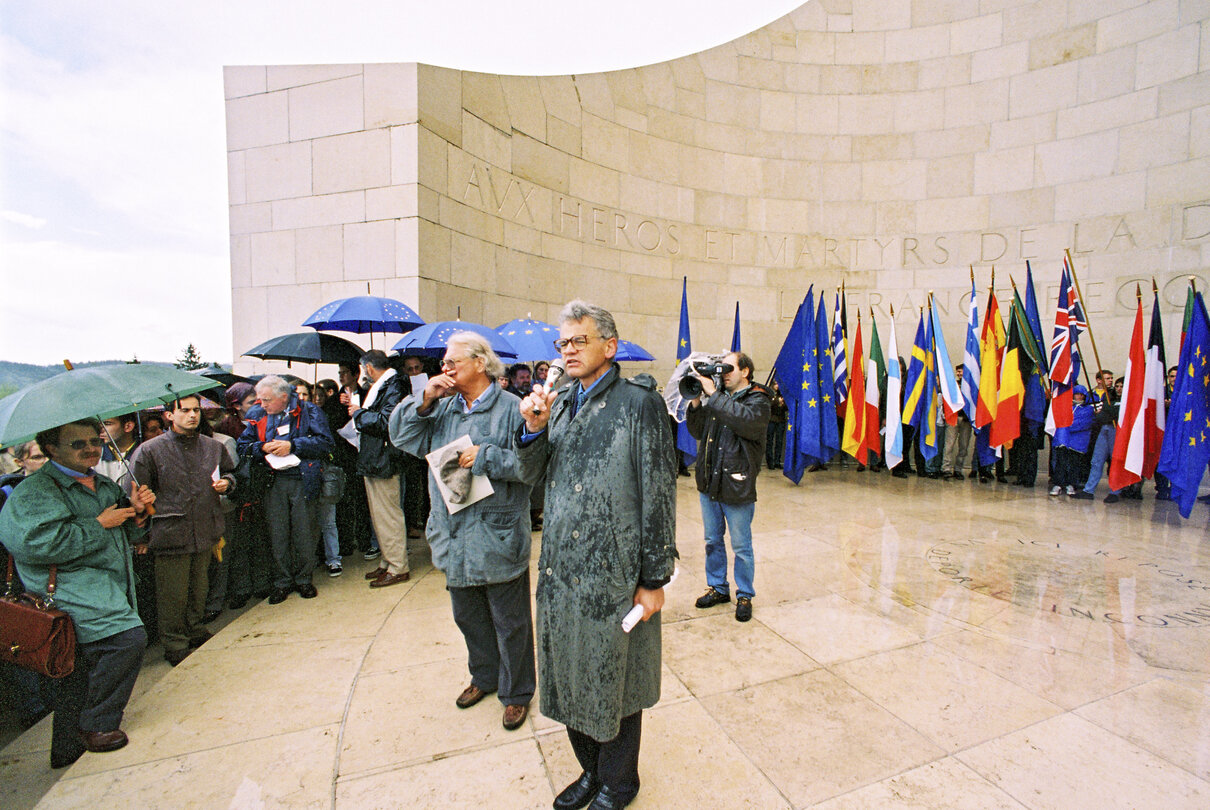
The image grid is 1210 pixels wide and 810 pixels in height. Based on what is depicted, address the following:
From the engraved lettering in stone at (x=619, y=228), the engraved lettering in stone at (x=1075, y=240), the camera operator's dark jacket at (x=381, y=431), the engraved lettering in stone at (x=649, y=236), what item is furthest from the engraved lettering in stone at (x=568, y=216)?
the engraved lettering in stone at (x=1075, y=240)

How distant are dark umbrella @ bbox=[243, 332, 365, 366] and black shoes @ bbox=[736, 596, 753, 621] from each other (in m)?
4.23

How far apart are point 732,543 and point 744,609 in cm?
42

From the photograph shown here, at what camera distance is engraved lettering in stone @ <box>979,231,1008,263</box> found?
9891mm

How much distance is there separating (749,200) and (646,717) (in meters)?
9.86

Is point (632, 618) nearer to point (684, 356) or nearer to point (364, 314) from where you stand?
point (364, 314)

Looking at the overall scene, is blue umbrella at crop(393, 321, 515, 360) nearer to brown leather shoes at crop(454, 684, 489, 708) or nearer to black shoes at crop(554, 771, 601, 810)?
brown leather shoes at crop(454, 684, 489, 708)

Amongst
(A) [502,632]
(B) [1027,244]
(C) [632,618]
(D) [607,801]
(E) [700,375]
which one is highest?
(B) [1027,244]

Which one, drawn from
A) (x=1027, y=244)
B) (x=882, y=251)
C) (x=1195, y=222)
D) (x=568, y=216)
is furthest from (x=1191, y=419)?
(x=568, y=216)

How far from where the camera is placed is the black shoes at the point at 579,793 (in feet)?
6.84

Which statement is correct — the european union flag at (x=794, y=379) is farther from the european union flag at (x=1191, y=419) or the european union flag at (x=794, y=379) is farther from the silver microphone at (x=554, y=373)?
the silver microphone at (x=554, y=373)

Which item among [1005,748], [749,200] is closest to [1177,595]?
[1005,748]

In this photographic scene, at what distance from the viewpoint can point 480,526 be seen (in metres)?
2.59

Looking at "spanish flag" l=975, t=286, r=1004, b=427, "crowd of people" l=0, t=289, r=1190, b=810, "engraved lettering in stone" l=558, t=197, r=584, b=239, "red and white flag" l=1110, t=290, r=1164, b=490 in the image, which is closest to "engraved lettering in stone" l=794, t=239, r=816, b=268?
"spanish flag" l=975, t=286, r=1004, b=427

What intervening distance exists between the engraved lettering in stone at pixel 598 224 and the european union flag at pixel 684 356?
156 cm
